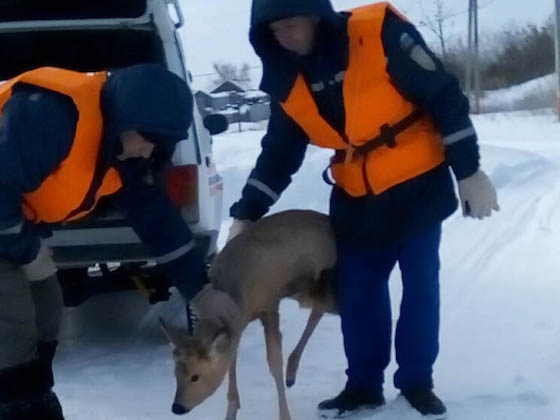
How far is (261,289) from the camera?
5160mm

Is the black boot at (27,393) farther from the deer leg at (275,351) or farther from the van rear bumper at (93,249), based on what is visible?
the van rear bumper at (93,249)

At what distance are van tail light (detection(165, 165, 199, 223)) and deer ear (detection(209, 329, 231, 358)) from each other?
1.56 meters

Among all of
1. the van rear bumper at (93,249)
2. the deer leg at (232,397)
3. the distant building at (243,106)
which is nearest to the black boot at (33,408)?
the deer leg at (232,397)

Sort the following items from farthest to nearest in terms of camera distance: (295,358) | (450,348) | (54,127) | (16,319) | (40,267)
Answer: (450,348) < (295,358) < (40,267) < (16,319) < (54,127)

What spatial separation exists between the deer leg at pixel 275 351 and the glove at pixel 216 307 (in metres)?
0.30

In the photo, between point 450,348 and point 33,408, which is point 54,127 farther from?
point 450,348

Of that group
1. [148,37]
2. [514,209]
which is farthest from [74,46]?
[514,209]

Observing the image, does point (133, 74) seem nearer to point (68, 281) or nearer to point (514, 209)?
point (68, 281)

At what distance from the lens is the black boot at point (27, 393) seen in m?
4.38

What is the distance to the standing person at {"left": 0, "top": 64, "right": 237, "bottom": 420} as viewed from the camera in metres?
4.02

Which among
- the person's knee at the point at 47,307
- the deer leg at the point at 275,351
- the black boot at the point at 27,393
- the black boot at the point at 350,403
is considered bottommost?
the black boot at the point at 350,403

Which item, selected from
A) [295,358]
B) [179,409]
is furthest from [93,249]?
[179,409]

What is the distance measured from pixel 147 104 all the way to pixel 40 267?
0.81 meters

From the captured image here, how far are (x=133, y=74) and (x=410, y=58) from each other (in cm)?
120
